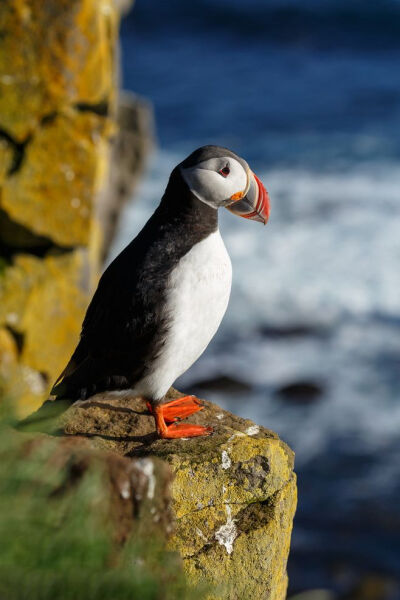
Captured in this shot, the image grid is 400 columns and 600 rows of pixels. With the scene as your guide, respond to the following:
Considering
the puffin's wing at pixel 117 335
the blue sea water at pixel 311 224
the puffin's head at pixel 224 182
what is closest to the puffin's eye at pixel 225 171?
the puffin's head at pixel 224 182

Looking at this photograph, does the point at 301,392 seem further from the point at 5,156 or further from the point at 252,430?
the point at 252,430

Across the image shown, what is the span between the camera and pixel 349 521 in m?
7.97

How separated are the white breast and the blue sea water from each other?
417 centimetres

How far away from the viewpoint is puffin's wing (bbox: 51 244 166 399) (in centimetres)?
342

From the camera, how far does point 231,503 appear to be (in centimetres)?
328

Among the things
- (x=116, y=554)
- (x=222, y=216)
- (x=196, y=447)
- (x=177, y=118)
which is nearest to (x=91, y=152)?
(x=196, y=447)

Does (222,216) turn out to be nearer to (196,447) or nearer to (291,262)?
(291,262)

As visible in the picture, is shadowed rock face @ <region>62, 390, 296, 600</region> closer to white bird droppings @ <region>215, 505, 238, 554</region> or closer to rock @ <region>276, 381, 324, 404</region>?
white bird droppings @ <region>215, 505, 238, 554</region>

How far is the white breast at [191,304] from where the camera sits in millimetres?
3381

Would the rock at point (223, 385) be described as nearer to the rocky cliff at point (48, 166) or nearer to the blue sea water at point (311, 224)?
the blue sea water at point (311, 224)

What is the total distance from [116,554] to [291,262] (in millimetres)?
13085

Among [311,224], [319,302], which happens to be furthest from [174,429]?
[311,224]

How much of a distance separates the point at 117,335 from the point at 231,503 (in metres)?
0.82

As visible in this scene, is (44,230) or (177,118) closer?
(44,230)
